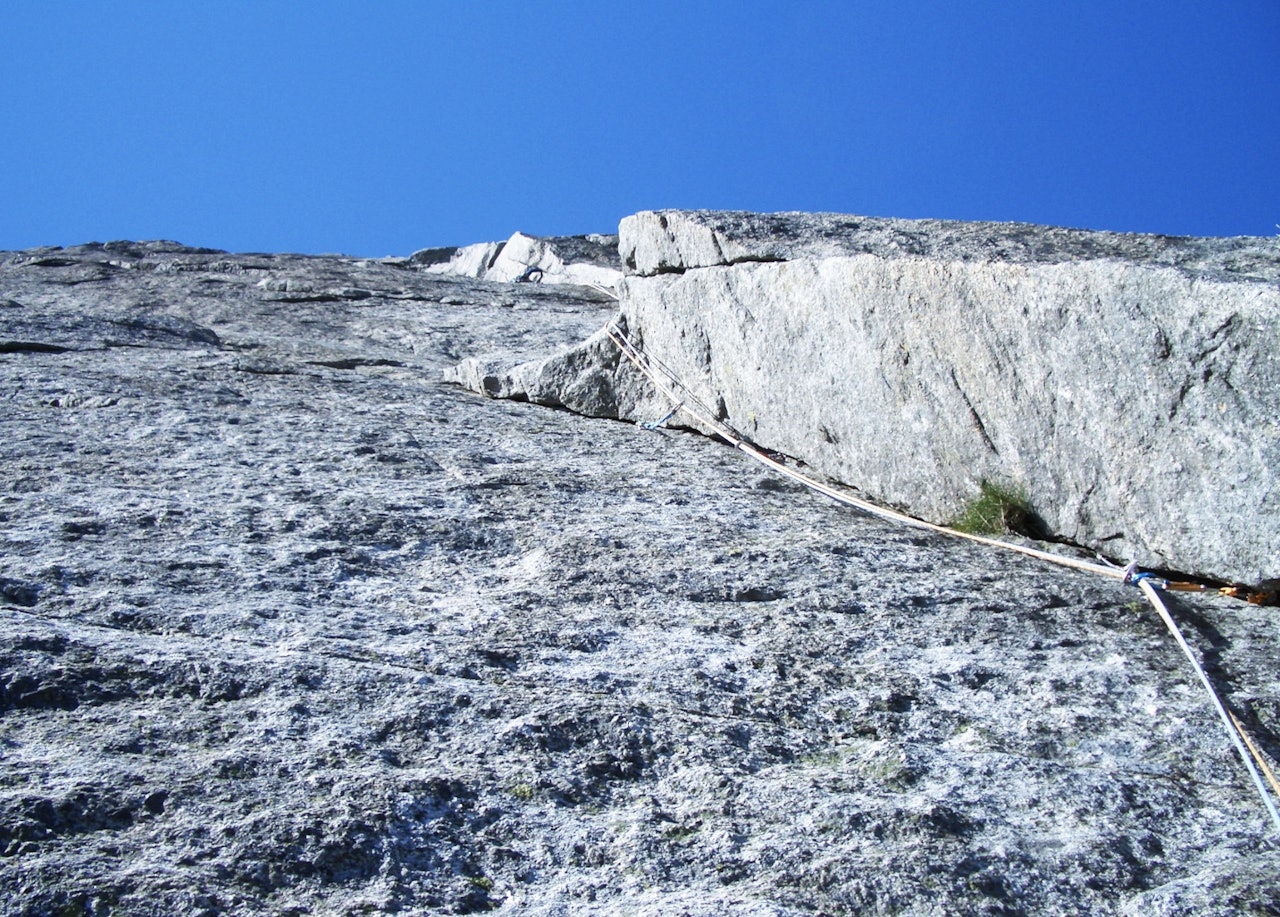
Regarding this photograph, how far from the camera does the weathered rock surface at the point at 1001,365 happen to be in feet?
11.1

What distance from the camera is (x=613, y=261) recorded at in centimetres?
1154

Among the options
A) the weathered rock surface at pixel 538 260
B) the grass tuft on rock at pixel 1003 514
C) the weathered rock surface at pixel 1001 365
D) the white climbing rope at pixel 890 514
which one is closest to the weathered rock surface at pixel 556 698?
the white climbing rope at pixel 890 514

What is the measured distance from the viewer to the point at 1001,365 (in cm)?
399

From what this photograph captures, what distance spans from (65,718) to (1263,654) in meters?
3.01

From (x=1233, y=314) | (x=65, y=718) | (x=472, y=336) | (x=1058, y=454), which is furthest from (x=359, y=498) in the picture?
(x=472, y=336)

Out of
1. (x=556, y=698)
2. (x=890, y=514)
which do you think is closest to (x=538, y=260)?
(x=890, y=514)

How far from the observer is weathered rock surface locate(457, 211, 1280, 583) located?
3371 millimetres

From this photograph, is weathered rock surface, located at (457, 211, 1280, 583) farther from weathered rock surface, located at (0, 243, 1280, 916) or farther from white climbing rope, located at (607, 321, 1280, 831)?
weathered rock surface, located at (0, 243, 1280, 916)

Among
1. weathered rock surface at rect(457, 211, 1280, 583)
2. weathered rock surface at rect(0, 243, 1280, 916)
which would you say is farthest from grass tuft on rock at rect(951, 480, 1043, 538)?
weathered rock surface at rect(0, 243, 1280, 916)

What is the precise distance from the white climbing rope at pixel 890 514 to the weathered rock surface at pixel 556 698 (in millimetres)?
48

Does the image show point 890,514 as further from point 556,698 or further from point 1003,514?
point 556,698

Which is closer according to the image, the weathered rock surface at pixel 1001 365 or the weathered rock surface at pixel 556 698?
the weathered rock surface at pixel 556 698

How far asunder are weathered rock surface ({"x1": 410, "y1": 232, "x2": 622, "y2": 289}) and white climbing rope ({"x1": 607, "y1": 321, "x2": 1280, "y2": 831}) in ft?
14.8

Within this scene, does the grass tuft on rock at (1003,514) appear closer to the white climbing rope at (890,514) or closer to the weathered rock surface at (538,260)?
the white climbing rope at (890,514)
